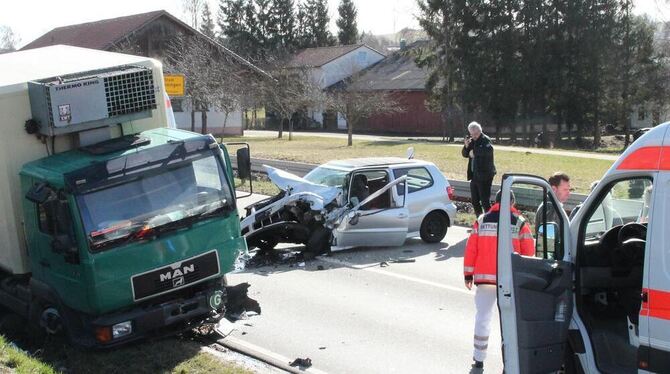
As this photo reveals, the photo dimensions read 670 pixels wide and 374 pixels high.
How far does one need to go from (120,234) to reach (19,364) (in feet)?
4.71

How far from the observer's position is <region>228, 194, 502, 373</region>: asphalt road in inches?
275

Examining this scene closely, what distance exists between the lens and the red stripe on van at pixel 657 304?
174 inches

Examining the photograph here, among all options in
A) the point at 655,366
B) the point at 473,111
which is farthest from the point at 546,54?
the point at 655,366

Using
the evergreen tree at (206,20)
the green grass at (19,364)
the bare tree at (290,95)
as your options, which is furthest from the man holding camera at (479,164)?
the evergreen tree at (206,20)

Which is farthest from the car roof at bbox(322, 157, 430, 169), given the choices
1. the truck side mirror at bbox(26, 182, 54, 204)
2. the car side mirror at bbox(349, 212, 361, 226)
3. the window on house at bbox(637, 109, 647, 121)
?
the window on house at bbox(637, 109, 647, 121)

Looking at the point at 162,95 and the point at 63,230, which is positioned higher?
the point at 162,95

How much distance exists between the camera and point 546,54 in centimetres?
4425

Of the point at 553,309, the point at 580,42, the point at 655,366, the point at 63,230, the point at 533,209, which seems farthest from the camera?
the point at 580,42

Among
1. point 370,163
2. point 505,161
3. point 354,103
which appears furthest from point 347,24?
point 370,163

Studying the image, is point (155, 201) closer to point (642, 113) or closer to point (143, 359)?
point (143, 359)

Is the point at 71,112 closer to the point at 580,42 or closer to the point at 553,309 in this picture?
the point at 553,309

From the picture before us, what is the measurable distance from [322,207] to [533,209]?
5.62m

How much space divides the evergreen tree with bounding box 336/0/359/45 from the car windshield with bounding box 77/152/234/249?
75.9 metres

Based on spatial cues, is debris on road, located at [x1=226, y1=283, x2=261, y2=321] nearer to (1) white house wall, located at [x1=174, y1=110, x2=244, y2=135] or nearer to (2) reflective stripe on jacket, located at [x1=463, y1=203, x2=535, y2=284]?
(2) reflective stripe on jacket, located at [x1=463, y1=203, x2=535, y2=284]
